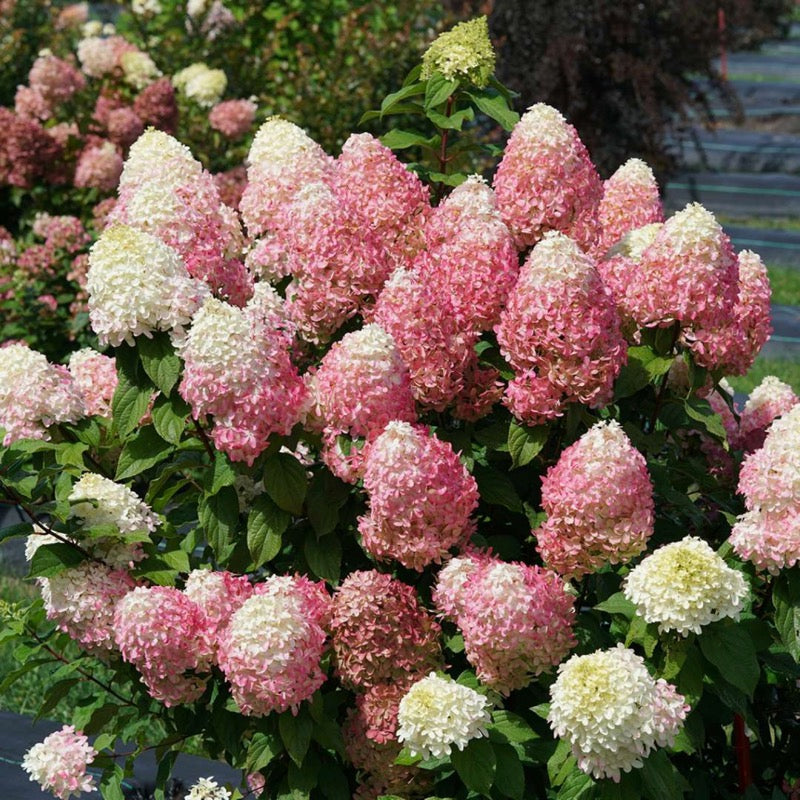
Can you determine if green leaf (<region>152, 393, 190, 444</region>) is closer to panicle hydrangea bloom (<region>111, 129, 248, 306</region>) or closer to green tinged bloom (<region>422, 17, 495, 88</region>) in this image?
panicle hydrangea bloom (<region>111, 129, 248, 306</region>)

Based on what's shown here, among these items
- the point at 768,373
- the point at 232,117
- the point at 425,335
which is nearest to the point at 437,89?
the point at 425,335

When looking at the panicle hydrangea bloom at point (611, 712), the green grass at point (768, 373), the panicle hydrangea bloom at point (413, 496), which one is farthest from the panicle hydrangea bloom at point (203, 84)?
the panicle hydrangea bloom at point (611, 712)

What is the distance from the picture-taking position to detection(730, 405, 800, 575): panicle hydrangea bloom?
2.19 meters

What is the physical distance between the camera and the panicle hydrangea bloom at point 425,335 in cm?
233

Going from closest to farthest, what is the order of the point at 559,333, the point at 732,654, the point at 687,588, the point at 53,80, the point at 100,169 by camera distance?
the point at 687,588
the point at 732,654
the point at 559,333
the point at 100,169
the point at 53,80

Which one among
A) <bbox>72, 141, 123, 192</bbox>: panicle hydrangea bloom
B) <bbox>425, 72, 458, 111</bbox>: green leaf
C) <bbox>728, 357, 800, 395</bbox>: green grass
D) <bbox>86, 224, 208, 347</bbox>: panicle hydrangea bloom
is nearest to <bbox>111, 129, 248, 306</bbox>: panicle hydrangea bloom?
<bbox>86, 224, 208, 347</bbox>: panicle hydrangea bloom

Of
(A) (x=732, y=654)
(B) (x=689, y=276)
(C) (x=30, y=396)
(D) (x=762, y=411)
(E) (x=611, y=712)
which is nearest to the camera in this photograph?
(E) (x=611, y=712)

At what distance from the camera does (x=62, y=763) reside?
8.56ft

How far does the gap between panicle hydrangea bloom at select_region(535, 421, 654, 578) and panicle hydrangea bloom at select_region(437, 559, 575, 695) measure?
0.06m

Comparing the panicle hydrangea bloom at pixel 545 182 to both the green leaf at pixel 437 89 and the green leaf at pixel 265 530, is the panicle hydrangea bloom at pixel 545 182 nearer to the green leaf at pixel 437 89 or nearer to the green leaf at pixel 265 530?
the green leaf at pixel 437 89

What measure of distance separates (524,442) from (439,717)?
0.52m

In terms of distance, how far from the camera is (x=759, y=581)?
2.43m

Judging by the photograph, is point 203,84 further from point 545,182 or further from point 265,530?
point 265,530

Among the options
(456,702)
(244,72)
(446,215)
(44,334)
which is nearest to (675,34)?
(244,72)
